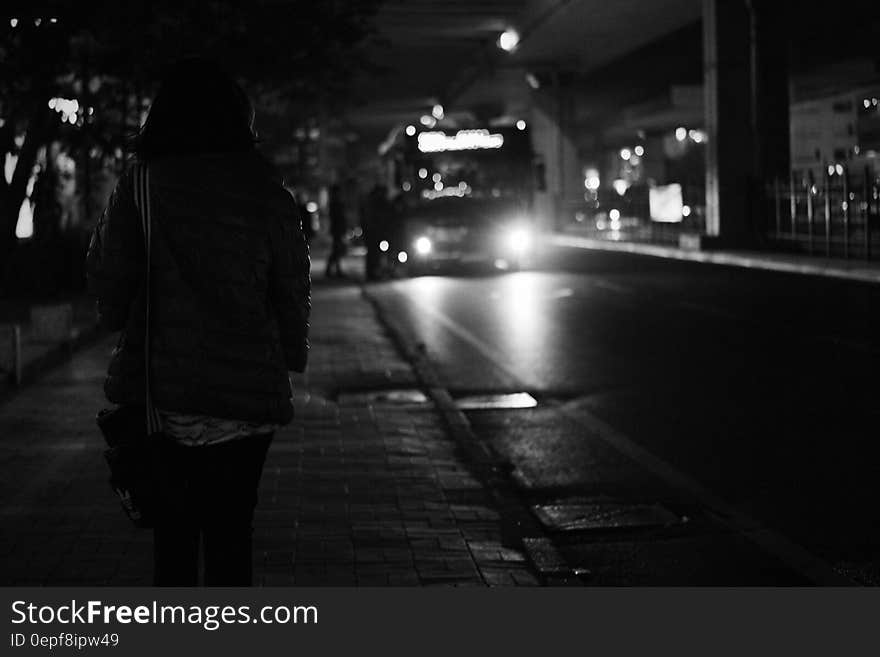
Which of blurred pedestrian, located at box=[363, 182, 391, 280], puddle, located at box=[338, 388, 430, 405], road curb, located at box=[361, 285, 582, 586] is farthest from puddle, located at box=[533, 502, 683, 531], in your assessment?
blurred pedestrian, located at box=[363, 182, 391, 280]

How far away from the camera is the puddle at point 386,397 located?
12758 millimetres

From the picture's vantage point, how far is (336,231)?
1400 inches

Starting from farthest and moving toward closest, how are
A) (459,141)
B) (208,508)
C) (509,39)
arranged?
(509,39) → (459,141) → (208,508)

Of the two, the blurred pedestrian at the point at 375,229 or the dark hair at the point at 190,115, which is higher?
the dark hair at the point at 190,115

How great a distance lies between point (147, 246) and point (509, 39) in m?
49.5

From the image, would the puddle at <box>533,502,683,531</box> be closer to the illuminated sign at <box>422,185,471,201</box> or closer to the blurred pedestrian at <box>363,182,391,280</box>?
the blurred pedestrian at <box>363,182,391,280</box>

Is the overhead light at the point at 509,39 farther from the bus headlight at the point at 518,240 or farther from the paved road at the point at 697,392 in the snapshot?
the paved road at the point at 697,392

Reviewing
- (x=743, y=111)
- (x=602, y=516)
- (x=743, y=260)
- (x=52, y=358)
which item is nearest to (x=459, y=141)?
(x=743, y=111)

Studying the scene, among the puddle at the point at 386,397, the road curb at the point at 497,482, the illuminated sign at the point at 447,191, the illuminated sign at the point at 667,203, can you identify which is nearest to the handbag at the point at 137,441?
the road curb at the point at 497,482

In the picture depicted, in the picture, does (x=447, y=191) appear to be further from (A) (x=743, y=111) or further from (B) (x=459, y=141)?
(A) (x=743, y=111)

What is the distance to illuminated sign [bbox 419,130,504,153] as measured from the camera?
37.8m

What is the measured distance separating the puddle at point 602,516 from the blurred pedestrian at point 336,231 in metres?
27.1

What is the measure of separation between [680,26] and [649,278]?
24.6 m
